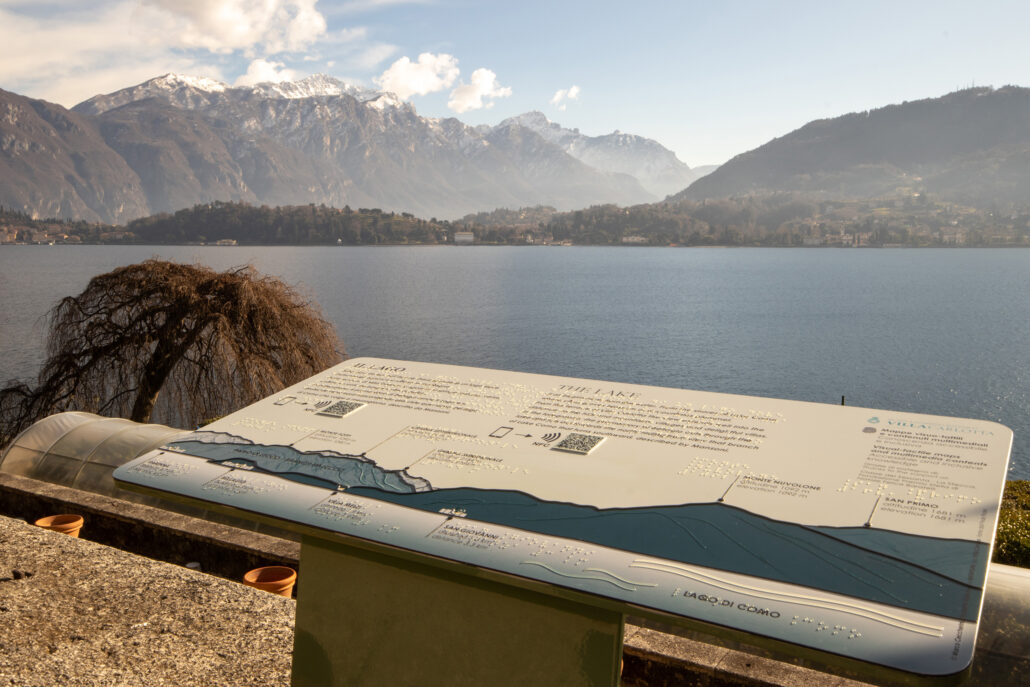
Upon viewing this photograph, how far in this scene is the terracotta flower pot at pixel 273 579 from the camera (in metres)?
5.66

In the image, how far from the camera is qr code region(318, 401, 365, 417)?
161 inches

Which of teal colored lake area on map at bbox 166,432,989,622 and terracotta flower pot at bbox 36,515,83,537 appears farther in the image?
terracotta flower pot at bbox 36,515,83,537

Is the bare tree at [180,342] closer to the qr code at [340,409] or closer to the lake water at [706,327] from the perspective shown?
the lake water at [706,327]

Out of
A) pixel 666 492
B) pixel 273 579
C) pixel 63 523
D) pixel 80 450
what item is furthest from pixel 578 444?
pixel 80 450

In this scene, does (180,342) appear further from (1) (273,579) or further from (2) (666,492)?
(2) (666,492)

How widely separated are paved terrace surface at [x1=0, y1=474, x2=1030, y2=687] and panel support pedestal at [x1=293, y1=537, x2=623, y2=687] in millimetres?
107

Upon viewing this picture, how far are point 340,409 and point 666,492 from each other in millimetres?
1868

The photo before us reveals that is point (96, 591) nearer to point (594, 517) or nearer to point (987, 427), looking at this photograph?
point (594, 517)

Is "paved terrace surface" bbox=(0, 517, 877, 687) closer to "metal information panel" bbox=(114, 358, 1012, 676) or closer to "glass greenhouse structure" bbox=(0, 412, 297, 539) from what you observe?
"metal information panel" bbox=(114, 358, 1012, 676)

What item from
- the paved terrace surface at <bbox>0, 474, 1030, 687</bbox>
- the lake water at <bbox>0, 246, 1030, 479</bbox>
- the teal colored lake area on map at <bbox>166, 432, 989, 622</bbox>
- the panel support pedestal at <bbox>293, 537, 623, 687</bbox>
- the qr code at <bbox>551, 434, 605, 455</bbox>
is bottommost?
the lake water at <bbox>0, 246, 1030, 479</bbox>

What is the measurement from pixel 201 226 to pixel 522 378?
18869cm

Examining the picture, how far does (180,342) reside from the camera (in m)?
16.2

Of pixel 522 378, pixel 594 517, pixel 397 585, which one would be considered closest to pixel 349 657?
pixel 397 585

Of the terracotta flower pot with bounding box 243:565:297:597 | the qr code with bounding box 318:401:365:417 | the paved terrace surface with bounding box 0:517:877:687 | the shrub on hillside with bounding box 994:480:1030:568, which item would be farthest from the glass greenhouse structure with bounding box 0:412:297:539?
the shrub on hillside with bounding box 994:480:1030:568
